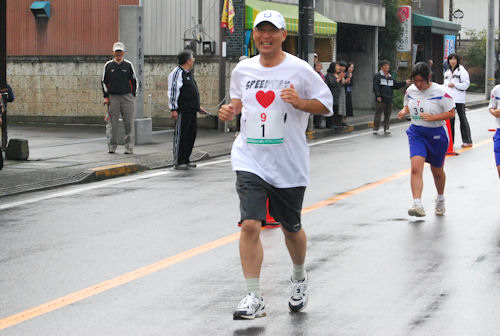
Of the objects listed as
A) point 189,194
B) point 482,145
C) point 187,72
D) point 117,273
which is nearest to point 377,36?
point 482,145

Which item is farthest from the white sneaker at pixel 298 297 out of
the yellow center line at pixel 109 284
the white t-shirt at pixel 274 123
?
the yellow center line at pixel 109 284

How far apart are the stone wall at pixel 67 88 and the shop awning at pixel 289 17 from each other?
2570mm

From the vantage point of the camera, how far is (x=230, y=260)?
26.4 feet

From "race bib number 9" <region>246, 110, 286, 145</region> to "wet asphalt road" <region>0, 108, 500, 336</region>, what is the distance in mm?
1138

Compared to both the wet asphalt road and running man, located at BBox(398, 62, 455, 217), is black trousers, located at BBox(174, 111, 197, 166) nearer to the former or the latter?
the wet asphalt road

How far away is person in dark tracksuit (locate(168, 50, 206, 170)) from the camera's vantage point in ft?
51.1

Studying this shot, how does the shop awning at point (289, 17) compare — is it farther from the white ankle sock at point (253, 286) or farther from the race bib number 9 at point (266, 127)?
the white ankle sock at point (253, 286)

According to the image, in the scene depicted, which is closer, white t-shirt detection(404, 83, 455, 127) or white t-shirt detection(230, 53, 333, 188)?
white t-shirt detection(230, 53, 333, 188)

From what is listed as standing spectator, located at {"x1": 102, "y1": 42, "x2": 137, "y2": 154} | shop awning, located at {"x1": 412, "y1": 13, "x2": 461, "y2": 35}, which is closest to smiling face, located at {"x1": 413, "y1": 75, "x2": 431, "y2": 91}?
standing spectator, located at {"x1": 102, "y1": 42, "x2": 137, "y2": 154}

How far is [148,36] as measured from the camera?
26234mm

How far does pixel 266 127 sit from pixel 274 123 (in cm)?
6

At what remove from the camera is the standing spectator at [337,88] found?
23625mm

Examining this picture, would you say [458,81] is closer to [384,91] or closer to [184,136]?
[384,91]

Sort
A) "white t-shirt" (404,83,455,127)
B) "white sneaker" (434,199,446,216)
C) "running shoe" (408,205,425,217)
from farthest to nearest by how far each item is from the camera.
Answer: "white t-shirt" (404,83,455,127), "white sneaker" (434,199,446,216), "running shoe" (408,205,425,217)
